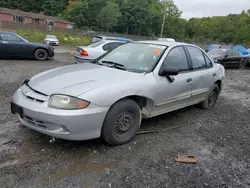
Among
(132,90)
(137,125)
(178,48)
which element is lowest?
(137,125)

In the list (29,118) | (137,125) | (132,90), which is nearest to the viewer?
(29,118)

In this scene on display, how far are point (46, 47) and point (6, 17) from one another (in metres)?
44.0

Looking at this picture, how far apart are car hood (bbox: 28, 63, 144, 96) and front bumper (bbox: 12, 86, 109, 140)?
22cm

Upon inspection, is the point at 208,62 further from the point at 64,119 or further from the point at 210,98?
the point at 64,119

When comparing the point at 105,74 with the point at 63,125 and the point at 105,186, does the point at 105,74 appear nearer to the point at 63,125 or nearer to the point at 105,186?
the point at 63,125

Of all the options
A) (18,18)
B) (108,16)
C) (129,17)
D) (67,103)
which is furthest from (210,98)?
(129,17)

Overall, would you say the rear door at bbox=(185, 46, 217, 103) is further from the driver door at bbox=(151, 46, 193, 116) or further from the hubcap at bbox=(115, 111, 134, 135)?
the hubcap at bbox=(115, 111, 134, 135)

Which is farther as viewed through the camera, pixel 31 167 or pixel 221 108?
pixel 221 108

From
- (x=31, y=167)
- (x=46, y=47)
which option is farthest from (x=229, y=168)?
(x=46, y=47)

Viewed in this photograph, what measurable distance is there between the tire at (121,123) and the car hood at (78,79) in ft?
1.10

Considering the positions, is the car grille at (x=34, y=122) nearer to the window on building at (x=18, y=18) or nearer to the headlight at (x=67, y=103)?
the headlight at (x=67, y=103)

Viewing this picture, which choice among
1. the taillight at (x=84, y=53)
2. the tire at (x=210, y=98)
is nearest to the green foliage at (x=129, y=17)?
the taillight at (x=84, y=53)

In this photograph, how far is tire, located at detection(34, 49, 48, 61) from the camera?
38.9 ft

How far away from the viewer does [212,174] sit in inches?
114
